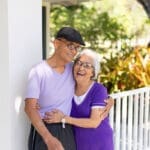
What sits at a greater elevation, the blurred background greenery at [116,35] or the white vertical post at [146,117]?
the blurred background greenery at [116,35]

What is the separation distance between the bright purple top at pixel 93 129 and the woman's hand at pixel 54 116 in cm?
19

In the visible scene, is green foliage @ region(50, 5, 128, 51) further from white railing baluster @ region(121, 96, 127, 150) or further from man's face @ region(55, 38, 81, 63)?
man's face @ region(55, 38, 81, 63)

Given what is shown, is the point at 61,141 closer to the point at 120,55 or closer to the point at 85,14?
the point at 120,55

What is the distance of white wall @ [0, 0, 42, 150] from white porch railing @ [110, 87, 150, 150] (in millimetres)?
1449

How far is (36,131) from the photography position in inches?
117

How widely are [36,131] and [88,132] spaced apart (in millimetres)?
415

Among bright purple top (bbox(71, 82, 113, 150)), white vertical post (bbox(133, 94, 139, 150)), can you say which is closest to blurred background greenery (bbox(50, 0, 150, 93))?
white vertical post (bbox(133, 94, 139, 150))

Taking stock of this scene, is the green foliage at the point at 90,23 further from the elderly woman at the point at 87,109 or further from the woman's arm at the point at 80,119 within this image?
the woman's arm at the point at 80,119

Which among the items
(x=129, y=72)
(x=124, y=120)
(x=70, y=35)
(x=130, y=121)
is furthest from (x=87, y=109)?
(x=129, y=72)

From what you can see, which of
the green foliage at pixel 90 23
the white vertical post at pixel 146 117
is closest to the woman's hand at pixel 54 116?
the white vertical post at pixel 146 117

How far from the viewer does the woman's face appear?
2.94m

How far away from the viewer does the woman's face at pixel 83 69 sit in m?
2.94

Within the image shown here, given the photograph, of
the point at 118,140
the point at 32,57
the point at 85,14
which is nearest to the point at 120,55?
the point at 118,140

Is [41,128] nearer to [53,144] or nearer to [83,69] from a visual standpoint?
[53,144]
